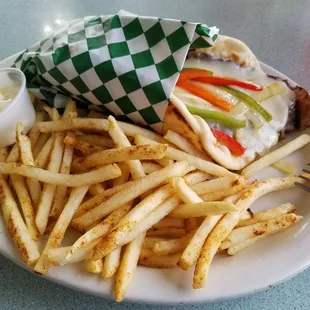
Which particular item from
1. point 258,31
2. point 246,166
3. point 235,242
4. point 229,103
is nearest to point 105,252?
point 235,242

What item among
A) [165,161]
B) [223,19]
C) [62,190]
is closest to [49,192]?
[62,190]

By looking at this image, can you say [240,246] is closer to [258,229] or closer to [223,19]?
[258,229]

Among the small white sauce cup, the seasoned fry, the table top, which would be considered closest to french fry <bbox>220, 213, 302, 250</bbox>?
the seasoned fry

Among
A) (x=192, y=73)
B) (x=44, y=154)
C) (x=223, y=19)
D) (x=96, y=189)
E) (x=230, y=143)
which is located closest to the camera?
(x=96, y=189)

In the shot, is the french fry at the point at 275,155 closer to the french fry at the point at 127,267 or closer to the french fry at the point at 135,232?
the french fry at the point at 135,232

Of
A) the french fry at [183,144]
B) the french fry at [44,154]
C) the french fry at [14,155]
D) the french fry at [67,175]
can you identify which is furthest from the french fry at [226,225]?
the french fry at [14,155]

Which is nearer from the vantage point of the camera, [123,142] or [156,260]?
[156,260]

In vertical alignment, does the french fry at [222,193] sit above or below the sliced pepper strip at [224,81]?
below
